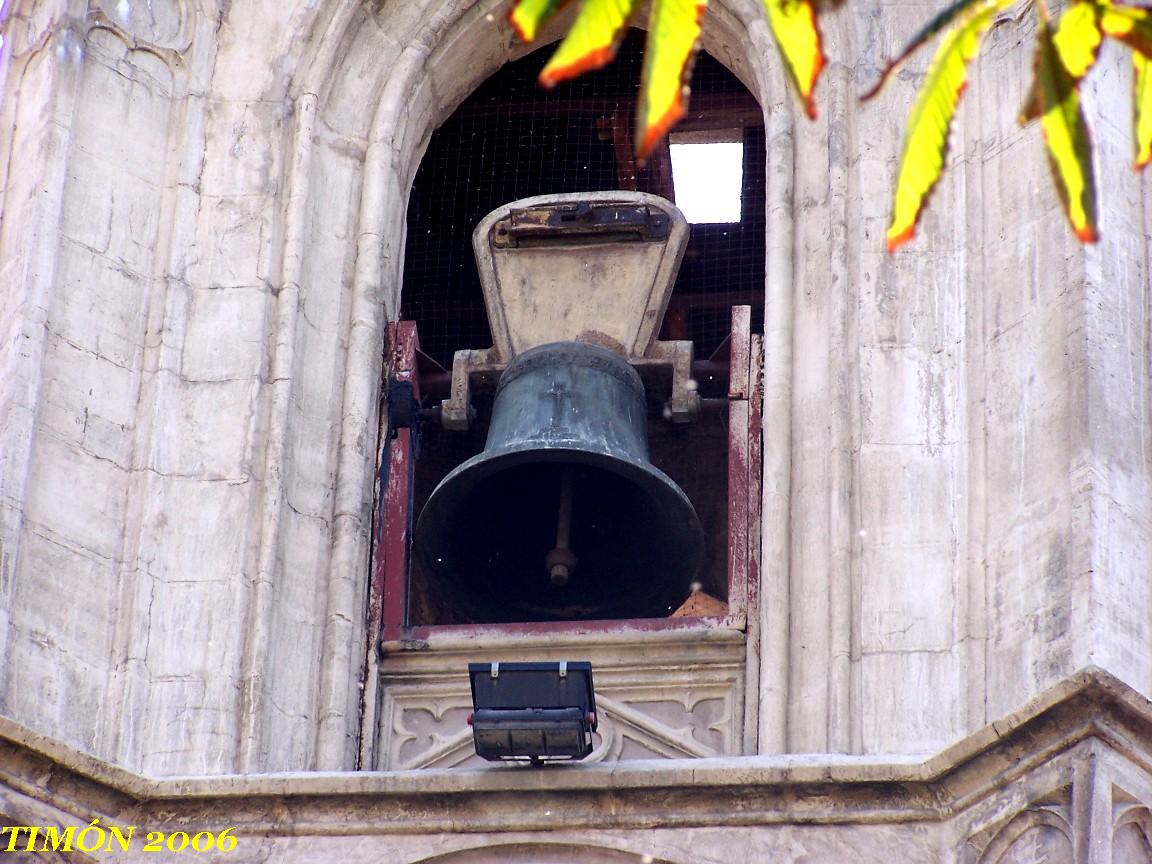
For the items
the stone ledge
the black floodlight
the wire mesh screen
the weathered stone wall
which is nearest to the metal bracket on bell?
the weathered stone wall

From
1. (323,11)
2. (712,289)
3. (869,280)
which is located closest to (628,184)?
(712,289)

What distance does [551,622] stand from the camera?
11.4 metres

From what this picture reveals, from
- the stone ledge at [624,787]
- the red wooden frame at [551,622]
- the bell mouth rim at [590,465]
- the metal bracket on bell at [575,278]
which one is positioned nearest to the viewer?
the stone ledge at [624,787]

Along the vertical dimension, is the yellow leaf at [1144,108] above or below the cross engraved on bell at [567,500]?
below

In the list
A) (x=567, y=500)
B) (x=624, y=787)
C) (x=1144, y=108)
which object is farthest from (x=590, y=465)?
(x=1144, y=108)

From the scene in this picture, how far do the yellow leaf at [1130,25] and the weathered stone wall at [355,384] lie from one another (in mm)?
5801

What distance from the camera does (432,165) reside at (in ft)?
47.0

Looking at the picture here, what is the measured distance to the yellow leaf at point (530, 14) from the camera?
4410 millimetres

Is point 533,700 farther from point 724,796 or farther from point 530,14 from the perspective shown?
point 530,14

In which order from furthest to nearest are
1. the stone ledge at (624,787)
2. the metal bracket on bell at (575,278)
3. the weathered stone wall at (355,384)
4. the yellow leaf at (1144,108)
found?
the metal bracket on bell at (575,278) → the weathered stone wall at (355,384) → the stone ledge at (624,787) → the yellow leaf at (1144,108)

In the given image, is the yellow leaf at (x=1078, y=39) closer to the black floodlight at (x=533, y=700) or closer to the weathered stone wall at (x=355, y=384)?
the black floodlight at (x=533, y=700)

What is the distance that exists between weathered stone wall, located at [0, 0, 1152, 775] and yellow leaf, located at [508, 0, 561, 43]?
5.92m

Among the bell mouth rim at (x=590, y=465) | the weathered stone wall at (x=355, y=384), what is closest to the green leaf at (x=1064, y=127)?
the weathered stone wall at (x=355, y=384)

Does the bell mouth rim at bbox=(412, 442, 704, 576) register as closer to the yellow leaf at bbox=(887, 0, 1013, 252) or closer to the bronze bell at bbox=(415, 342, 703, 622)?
the bronze bell at bbox=(415, 342, 703, 622)
